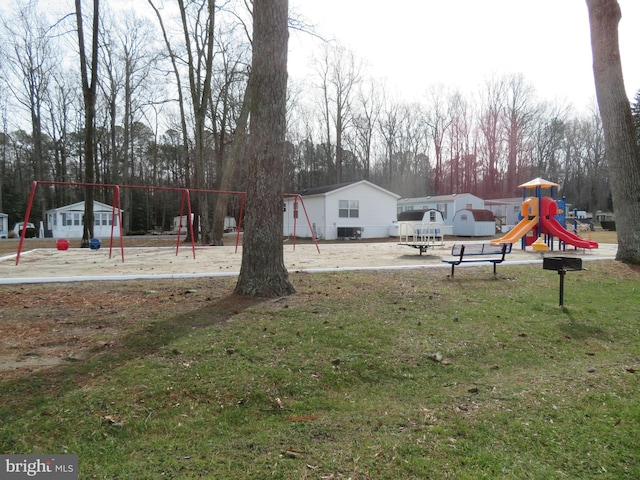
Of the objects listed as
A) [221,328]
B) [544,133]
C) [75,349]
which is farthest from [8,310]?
[544,133]

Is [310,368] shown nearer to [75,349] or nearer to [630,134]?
[75,349]

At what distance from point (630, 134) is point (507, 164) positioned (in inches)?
1627

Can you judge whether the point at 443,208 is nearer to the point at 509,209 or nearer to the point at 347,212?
the point at 347,212

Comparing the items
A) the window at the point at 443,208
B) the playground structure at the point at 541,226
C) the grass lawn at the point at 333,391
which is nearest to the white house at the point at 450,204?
the window at the point at 443,208

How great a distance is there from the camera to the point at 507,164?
1898 inches

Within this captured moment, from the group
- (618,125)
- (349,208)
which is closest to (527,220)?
(618,125)

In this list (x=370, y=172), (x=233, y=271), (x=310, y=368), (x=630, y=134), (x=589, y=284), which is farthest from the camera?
(x=370, y=172)

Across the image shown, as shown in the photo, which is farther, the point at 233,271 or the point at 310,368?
the point at 233,271

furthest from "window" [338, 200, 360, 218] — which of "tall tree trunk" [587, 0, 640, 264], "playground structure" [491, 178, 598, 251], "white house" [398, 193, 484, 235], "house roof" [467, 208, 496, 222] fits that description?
"tall tree trunk" [587, 0, 640, 264]

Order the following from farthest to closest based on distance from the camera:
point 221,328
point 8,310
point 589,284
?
1. point 589,284
2. point 8,310
3. point 221,328

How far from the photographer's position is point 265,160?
6.00m

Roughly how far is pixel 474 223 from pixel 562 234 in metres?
14.2

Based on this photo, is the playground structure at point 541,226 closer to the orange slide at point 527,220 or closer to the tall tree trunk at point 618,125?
the orange slide at point 527,220

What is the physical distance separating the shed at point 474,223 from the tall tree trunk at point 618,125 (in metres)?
18.6
